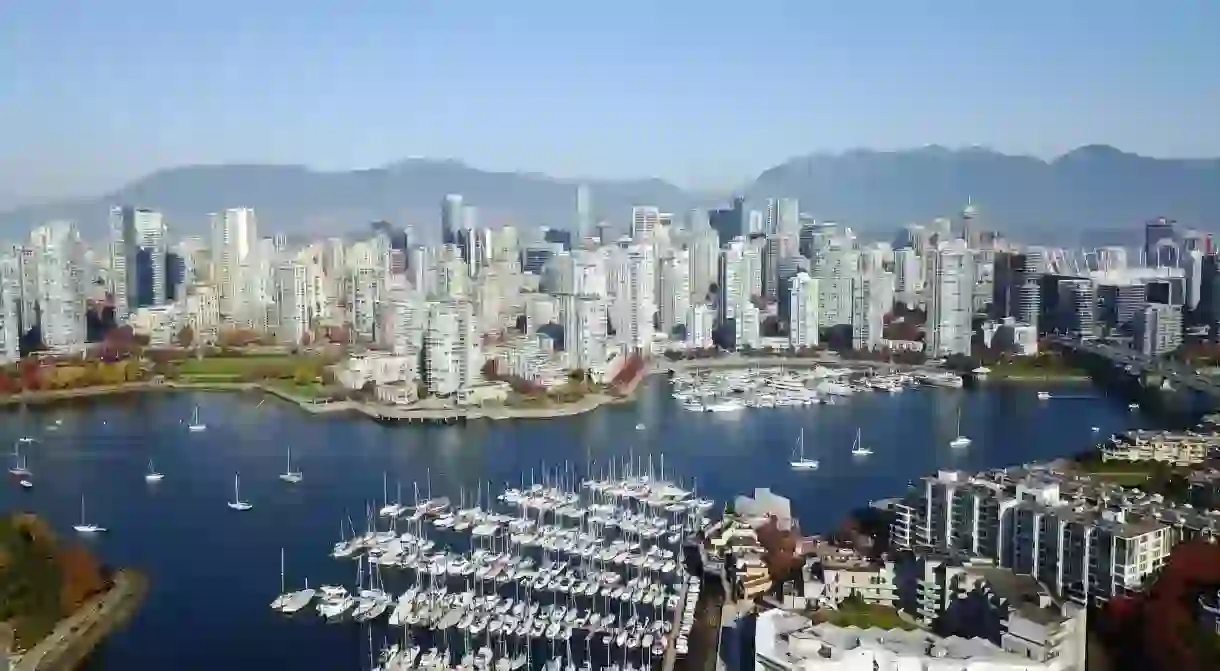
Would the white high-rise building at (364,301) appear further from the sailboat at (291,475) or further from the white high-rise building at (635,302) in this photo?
the sailboat at (291,475)

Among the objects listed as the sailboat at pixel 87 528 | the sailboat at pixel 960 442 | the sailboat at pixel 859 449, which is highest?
the sailboat at pixel 960 442

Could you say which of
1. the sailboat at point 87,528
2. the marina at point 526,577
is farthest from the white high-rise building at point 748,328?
the sailboat at point 87,528

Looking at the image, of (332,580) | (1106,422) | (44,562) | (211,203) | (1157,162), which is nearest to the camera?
(44,562)

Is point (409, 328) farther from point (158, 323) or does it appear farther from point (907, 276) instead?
point (907, 276)

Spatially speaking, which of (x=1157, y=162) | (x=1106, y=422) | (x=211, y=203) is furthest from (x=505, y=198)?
(x=1106, y=422)

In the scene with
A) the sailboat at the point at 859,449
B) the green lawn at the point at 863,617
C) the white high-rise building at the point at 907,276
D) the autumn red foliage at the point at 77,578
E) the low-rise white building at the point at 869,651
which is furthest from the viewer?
the white high-rise building at the point at 907,276

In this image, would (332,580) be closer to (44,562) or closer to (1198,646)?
(44,562)
